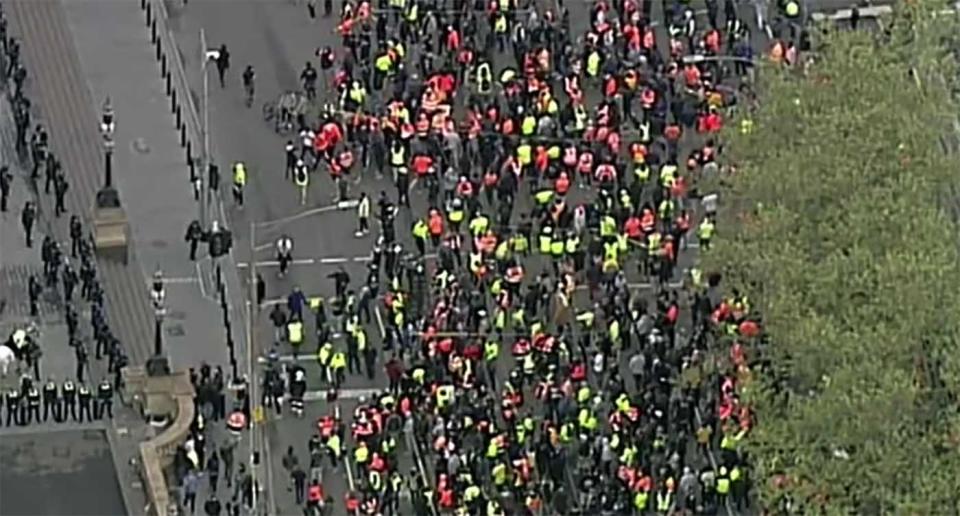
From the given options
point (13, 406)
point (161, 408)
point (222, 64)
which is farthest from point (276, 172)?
point (13, 406)

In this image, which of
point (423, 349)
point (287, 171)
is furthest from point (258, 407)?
point (287, 171)

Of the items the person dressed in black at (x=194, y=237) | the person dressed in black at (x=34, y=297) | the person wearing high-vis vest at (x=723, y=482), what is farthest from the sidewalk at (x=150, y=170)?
the person wearing high-vis vest at (x=723, y=482)

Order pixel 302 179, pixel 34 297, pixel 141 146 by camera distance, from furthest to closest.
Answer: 1. pixel 141 146
2. pixel 302 179
3. pixel 34 297

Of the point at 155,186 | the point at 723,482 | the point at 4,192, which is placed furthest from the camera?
the point at 155,186

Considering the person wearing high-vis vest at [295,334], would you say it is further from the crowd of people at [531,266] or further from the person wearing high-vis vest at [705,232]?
the person wearing high-vis vest at [705,232]

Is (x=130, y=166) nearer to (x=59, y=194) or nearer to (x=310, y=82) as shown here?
(x=59, y=194)

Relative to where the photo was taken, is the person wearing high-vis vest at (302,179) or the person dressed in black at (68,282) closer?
the person dressed in black at (68,282)
